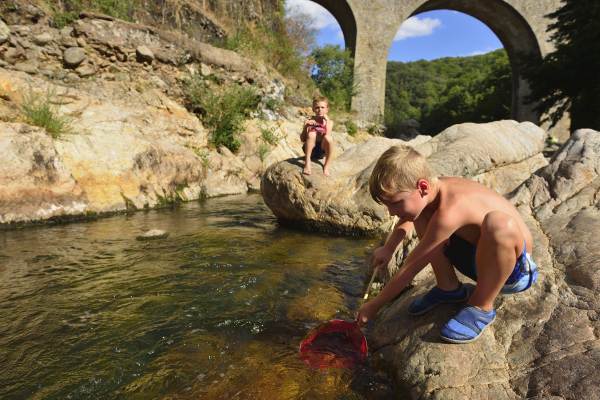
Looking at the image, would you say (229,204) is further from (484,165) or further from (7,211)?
(484,165)

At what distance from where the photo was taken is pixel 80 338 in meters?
2.01

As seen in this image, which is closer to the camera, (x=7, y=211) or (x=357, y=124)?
(x=7, y=211)

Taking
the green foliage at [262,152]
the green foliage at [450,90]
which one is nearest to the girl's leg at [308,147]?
the green foliage at [262,152]

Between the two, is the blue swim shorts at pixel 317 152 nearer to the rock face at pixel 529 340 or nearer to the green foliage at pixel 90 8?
the rock face at pixel 529 340

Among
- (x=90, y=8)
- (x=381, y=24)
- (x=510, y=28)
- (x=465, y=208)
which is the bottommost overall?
(x=465, y=208)

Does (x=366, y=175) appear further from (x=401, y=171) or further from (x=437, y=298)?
(x=401, y=171)

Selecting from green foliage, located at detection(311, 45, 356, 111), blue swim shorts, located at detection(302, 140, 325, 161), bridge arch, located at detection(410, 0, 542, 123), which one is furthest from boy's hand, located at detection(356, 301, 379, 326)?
bridge arch, located at detection(410, 0, 542, 123)

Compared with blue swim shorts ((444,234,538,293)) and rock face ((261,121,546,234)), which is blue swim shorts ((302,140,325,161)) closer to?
rock face ((261,121,546,234))

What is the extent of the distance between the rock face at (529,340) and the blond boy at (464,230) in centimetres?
11

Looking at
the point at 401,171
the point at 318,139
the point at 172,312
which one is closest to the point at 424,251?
the point at 401,171

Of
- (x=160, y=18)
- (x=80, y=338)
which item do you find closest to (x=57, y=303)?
(x=80, y=338)

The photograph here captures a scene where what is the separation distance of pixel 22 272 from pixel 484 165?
4.31 metres

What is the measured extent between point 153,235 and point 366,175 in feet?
7.48

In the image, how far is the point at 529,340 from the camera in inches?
62.6
